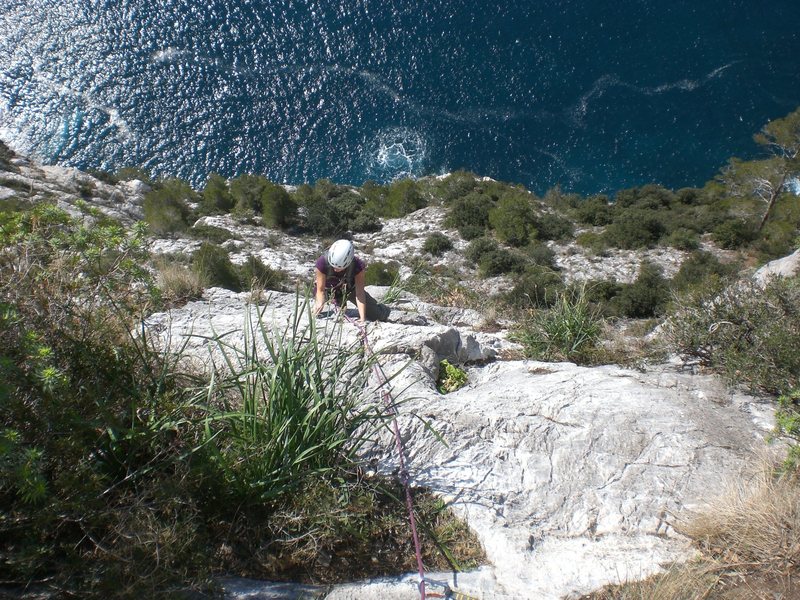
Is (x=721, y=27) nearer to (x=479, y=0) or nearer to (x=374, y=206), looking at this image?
(x=479, y=0)

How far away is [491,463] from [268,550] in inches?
73.7

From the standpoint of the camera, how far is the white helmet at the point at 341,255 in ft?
18.6

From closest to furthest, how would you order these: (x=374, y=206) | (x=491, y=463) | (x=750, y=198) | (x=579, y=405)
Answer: (x=491, y=463), (x=579, y=405), (x=750, y=198), (x=374, y=206)

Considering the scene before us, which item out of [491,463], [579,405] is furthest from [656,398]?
[491,463]

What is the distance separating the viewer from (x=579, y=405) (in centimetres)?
475

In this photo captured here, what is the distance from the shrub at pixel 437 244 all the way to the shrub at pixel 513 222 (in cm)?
287

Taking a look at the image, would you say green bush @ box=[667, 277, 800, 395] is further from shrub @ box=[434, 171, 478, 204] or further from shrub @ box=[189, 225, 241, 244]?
shrub @ box=[434, 171, 478, 204]

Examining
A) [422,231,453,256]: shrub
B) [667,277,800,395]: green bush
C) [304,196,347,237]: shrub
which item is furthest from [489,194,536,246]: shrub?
[667,277,800,395]: green bush

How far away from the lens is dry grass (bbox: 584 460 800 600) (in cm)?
283

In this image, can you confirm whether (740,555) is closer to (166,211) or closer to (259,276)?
(259,276)

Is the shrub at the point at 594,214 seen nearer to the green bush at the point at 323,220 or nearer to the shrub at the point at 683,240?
the shrub at the point at 683,240

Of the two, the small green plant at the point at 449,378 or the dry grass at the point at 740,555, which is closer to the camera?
the dry grass at the point at 740,555

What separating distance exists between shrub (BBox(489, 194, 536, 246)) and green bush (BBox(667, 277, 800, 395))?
17703 millimetres

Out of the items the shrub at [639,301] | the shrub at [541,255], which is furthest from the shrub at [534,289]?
the shrub at [541,255]
